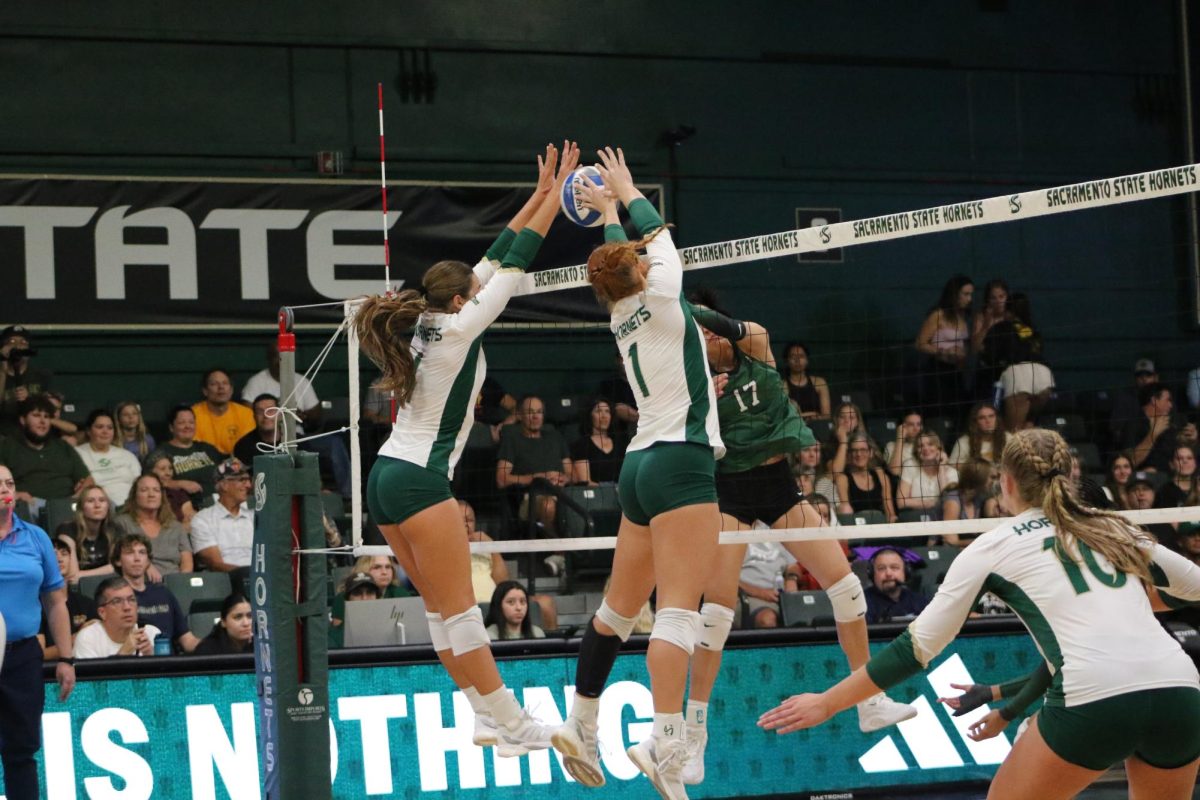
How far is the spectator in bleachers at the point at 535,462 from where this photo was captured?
11.0 m

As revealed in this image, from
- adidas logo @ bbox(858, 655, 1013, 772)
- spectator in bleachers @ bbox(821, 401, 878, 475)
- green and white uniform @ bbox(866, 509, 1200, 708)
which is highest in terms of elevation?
spectator in bleachers @ bbox(821, 401, 878, 475)

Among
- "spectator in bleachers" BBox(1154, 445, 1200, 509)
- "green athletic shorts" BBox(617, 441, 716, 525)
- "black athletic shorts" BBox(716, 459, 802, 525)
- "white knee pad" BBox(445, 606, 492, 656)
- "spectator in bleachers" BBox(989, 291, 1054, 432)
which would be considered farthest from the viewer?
"spectator in bleachers" BBox(989, 291, 1054, 432)

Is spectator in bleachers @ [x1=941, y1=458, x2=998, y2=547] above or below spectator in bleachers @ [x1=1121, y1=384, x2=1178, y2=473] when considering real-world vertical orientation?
below

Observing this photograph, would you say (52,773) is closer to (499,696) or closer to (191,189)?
(499,696)

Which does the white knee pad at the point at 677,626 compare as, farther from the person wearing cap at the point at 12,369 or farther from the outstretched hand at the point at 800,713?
the person wearing cap at the point at 12,369

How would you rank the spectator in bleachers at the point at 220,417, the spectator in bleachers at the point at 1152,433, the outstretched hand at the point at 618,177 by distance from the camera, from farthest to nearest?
the spectator in bleachers at the point at 1152,433 < the spectator in bleachers at the point at 220,417 < the outstretched hand at the point at 618,177

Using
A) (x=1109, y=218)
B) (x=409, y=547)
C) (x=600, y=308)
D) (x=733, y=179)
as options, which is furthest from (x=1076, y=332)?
(x=409, y=547)

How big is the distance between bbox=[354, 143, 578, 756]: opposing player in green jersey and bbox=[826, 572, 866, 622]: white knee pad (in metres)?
1.49

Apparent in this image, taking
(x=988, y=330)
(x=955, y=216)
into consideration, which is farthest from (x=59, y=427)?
(x=988, y=330)

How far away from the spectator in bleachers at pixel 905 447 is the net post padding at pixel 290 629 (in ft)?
18.3

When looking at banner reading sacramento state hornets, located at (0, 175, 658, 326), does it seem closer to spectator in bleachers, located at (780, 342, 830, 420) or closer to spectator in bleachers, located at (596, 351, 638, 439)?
spectator in bleachers, located at (596, 351, 638, 439)

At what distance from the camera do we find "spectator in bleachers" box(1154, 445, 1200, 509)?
11202 millimetres

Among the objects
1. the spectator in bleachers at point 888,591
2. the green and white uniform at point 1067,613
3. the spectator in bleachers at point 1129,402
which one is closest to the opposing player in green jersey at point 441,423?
the green and white uniform at point 1067,613

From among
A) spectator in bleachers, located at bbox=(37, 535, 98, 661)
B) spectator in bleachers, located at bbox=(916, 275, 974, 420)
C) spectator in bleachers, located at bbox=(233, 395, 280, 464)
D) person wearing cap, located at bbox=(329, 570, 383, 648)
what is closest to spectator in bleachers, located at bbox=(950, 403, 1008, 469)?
spectator in bleachers, located at bbox=(916, 275, 974, 420)
